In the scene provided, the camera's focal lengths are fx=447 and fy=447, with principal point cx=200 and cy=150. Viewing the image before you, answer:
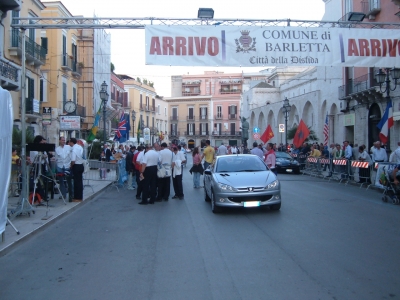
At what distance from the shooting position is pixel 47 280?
6266 mm

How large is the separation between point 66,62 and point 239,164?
925 inches

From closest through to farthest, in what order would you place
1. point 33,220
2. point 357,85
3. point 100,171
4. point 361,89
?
1. point 33,220
2. point 100,171
3. point 361,89
4. point 357,85

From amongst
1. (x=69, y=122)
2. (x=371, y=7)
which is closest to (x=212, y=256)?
(x=69, y=122)

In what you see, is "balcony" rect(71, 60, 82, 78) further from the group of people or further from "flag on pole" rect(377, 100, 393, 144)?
"flag on pole" rect(377, 100, 393, 144)

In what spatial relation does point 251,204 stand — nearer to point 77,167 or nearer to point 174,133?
point 77,167

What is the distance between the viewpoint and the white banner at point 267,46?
46.0 ft

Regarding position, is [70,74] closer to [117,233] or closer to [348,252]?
[117,233]

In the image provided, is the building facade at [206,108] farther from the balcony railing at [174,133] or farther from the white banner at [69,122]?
the white banner at [69,122]

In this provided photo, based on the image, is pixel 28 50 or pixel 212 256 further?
pixel 28 50

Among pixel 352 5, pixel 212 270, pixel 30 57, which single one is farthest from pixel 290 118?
pixel 212 270

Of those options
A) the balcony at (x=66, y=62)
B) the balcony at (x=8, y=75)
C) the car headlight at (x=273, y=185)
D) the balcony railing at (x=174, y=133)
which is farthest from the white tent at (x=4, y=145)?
the balcony railing at (x=174, y=133)

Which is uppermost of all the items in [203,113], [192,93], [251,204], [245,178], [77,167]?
[192,93]

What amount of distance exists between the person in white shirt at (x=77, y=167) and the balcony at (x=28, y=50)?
8553 millimetres

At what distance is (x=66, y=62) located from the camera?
1277 inches
